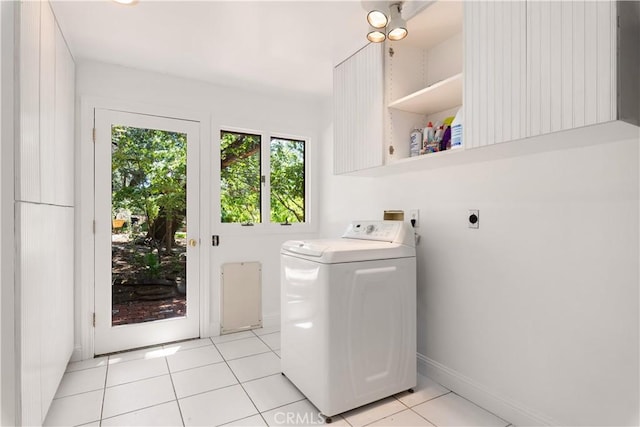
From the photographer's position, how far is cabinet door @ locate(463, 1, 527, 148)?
56.2 inches

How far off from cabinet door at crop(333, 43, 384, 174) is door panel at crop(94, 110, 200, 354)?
53.5 inches

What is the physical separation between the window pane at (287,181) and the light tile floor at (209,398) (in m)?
1.46

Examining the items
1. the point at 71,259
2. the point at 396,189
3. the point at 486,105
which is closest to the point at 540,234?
the point at 486,105

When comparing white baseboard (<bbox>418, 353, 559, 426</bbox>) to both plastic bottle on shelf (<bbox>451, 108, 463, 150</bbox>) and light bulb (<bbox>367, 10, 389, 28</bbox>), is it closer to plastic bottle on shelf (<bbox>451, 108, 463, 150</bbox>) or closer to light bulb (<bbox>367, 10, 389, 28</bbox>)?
plastic bottle on shelf (<bbox>451, 108, 463, 150</bbox>)

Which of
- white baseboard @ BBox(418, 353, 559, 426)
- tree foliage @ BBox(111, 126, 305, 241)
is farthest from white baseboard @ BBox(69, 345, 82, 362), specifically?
white baseboard @ BBox(418, 353, 559, 426)

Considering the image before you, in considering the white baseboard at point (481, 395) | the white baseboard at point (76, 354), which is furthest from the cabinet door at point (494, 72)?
the white baseboard at point (76, 354)

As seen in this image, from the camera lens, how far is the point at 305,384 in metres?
2.04

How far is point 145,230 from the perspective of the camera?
2.89m

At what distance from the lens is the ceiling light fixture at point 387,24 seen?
1777mm

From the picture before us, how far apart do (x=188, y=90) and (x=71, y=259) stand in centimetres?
168

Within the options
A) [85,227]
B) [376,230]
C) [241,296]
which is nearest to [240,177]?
[241,296]

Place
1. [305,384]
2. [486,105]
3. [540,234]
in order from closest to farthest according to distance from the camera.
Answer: [486,105] → [540,234] → [305,384]

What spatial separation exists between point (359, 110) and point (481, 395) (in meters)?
1.98

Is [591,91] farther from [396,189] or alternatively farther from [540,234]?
[396,189]
